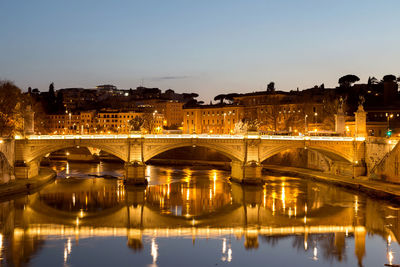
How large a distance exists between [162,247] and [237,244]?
391 centimetres

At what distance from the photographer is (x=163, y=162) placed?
7000 centimetres

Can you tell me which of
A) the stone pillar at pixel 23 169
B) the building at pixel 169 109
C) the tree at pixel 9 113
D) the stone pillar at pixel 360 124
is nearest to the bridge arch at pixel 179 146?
the stone pillar at pixel 23 169

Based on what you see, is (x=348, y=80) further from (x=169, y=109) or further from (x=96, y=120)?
(x=96, y=120)

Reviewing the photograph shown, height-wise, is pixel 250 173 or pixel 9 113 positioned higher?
pixel 9 113

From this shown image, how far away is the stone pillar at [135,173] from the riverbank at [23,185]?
6967 mm

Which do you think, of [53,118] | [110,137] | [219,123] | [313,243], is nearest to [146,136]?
[110,137]

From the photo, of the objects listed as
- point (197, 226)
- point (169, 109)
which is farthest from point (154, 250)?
point (169, 109)

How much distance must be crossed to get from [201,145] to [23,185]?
15.6m

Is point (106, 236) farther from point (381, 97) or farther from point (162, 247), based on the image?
point (381, 97)

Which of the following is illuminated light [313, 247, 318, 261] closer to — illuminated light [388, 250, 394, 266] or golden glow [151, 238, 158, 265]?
illuminated light [388, 250, 394, 266]

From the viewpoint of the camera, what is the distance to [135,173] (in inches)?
1836

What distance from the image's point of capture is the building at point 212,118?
9488cm

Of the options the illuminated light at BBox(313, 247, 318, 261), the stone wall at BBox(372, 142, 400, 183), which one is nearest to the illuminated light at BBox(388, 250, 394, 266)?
the illuminated light at BBox(313, 247, 318, 261)

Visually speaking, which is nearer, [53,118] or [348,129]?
[348,129]
